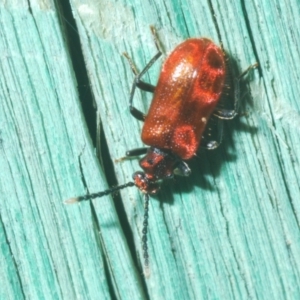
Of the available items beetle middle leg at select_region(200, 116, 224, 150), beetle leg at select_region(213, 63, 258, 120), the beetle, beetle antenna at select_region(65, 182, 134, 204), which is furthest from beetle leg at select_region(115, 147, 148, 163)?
beetle leg at select_region(213, 63, 258, 120)

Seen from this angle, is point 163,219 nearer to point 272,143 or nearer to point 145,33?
point 272,143

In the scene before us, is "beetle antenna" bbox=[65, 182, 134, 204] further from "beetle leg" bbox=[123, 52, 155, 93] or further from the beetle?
"beetle leg" bbox=[123, 52, 155, 93]

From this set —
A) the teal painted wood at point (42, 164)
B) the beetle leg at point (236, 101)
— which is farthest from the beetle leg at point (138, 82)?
the beetle leg at point (236, 101)

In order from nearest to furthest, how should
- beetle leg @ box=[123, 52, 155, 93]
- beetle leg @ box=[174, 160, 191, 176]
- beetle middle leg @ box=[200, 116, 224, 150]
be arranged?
beetle leg @ box=[123, 52, 155, 93], beetle middle leg @ box=[200, 116, 224, 150], beetle leg @ box=[174, 160, 191, 176]

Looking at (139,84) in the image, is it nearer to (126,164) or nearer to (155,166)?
(126,164)

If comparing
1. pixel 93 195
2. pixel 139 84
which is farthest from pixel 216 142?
pixel 93 195

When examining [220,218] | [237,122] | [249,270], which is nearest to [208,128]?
[237,122]

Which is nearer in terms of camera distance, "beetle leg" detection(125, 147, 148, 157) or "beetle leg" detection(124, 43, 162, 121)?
"beetle leg" detection(124, 43, 162, 121)
